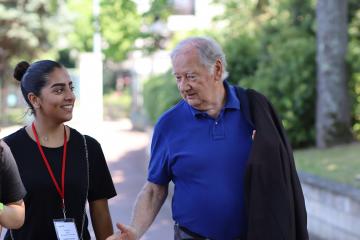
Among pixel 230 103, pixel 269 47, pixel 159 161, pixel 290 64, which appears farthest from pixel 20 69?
pixel 269 47

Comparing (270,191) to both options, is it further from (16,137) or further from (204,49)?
(16,137)

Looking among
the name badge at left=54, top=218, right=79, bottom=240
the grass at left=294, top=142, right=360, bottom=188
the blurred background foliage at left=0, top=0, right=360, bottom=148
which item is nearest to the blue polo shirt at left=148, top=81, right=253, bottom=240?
the name badge at left=54, top=218, right=79, bottom=240

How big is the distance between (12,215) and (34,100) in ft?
2.71

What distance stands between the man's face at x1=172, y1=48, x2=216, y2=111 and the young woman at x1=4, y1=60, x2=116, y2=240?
0.53m

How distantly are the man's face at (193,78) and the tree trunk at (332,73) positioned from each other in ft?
30.4

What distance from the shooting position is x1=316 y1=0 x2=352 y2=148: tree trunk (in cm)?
1277

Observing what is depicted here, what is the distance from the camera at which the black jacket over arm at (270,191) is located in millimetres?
3605

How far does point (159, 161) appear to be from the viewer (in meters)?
3.94

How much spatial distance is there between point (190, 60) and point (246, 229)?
32.7 inches

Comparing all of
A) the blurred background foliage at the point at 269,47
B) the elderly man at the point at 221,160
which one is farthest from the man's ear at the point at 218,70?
the blurred background foliage at the point at 269,47

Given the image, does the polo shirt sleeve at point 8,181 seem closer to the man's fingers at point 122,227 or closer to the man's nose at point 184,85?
the man's fingers at point 122,227

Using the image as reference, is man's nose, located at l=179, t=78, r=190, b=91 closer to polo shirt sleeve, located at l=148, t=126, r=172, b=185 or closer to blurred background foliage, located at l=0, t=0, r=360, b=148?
polo shirt sleeve, located at l=148, t=126, r=172, b=185

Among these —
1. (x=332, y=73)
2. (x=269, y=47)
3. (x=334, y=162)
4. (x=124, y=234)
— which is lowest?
(x=334, y=162)

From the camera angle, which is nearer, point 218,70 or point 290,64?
point 218,70
